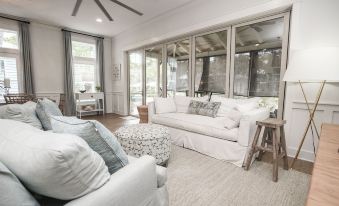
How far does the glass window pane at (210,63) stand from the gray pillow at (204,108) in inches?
24.8

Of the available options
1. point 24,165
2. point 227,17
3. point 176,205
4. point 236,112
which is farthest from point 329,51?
point 24,165

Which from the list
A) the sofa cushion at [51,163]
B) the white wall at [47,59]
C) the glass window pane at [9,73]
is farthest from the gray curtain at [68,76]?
the sofa cushion at [51,163]

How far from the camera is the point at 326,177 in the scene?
699 mm

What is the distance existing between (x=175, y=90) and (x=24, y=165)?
415cm

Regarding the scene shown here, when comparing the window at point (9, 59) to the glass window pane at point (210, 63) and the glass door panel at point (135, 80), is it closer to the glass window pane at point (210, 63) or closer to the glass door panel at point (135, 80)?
the glass door panel at point (135, 80)

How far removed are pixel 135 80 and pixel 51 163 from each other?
216 inches

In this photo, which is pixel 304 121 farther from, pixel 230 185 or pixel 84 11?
pixel 84 11

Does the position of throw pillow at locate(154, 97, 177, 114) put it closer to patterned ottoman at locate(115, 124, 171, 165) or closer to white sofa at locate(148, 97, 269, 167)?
→ white sofa at locate(148, 97, 269, 167)

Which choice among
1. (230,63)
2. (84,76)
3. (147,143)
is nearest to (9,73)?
(84,76)

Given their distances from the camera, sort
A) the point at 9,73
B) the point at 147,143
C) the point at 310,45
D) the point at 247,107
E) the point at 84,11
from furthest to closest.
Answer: the point at 9,73 → the point at 84,11 → the point at 247,107 → the point at 310,45 → the point at 147,143

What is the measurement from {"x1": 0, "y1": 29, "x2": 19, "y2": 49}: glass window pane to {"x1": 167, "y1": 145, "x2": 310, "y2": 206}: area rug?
536cm

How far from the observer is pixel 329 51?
1867mm

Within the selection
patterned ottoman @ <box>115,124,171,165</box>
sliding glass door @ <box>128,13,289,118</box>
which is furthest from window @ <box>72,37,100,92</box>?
patterned ottoman @ <box>115,124,171,165</box>

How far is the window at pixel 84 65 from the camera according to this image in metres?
5.79
